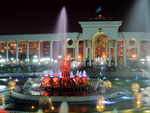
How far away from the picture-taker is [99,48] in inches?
1439

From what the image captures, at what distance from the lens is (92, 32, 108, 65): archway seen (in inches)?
1430

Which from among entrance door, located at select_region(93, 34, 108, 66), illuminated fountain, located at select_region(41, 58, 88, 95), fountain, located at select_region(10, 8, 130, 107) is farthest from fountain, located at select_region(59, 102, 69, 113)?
entrance door, located at select_region(93, 34, 108, 66)

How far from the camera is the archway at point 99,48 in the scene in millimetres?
36312

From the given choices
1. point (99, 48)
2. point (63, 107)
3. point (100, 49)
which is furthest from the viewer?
point (100, 49)

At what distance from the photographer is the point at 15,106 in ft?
39.4

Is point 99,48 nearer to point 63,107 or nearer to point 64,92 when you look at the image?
point 64,92

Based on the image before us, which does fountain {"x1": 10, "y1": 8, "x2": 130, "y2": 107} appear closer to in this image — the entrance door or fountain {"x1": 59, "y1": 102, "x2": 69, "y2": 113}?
fountain {"x1": 59, "y1": 102, "x2": 69, "y2": 113}

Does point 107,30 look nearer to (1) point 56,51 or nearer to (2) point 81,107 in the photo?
(2) point 81,107

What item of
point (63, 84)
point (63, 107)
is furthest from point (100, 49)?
point (63, 107)

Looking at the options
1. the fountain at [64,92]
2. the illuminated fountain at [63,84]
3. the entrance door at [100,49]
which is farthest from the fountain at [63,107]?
the entrance door at [100,49]

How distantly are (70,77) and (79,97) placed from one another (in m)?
2.54

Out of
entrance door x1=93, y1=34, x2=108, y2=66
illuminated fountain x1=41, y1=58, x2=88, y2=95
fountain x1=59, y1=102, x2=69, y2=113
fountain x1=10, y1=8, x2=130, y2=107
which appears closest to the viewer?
fountain x1=59, y1=102, x2=69, y2=113

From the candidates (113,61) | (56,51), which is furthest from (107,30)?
(56,51)

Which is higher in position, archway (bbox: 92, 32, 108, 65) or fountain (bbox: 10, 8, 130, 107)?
archway (bbox: 92, 32, 108, 65)
